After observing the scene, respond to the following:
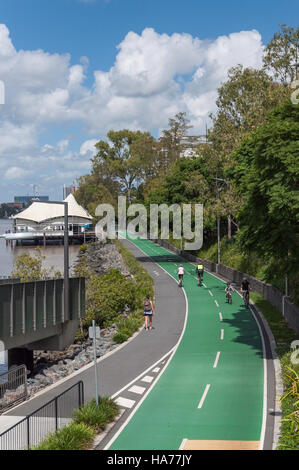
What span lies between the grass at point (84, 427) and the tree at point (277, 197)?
10.0 m

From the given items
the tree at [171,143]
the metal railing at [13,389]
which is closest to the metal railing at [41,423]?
the metal railing at [13,389]

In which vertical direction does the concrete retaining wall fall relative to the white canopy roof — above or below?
below

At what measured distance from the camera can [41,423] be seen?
606 inches

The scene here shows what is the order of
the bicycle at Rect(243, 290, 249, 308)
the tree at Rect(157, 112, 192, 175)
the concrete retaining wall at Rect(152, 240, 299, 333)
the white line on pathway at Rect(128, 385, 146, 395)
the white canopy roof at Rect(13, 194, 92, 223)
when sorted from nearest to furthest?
the white line on pathway at Rect(128, 385, 146, 395) → the concrete retaining wall at Rect(152, 240, 299, 333) → the bicycle at Rect(243, 290, 249, 308) → the tree at Rect(157, 112, 192, 175) → the white canopy roof at Rect(13, 194, 92, 223)

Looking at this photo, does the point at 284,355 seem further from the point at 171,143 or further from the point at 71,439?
the point at 171,143

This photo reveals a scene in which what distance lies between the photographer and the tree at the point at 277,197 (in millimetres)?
22828

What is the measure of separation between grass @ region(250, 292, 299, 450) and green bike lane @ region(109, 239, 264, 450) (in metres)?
0.90

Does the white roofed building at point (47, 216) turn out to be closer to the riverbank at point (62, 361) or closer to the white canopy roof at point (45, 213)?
the white canopy roof at point (45, 213)

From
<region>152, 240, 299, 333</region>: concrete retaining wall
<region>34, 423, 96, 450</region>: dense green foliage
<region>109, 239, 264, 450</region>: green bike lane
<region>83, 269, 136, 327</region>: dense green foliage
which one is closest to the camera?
<region>34, 423, 96, 450</region>: dense green foliage

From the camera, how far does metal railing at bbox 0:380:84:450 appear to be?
1426 centimetres

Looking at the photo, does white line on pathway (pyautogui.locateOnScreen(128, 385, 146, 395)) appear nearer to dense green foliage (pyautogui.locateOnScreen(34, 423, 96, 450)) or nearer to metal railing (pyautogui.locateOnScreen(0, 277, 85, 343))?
dense green foliage (pyautogui.locateOnScreen(34, 423, 96, 450))

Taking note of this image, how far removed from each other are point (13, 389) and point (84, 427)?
26.9ft

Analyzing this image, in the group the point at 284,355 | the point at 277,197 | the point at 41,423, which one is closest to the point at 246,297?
the point at 284,355

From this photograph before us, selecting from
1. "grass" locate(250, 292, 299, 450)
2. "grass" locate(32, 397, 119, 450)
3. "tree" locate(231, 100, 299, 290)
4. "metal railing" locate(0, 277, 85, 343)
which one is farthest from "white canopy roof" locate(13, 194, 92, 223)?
"grass" locate(32, 397, 119, 450)
